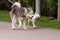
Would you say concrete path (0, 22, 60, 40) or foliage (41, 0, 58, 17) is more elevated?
foliage (41, 0, 58, 17)

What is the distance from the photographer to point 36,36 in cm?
1172

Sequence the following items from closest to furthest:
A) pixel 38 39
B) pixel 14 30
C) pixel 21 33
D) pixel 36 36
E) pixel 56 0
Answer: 1. pixel 38 39
2. pixel 36 36
3. pixel 21 33
4. pixel 14 30
5. pixel 56 0

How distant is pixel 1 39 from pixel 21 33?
1610mm

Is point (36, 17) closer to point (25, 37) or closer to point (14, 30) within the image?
point (14, 30)

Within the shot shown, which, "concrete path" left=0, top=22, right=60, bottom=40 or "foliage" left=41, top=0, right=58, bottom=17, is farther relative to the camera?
"foliage" left=41, top=0, right=58, bottom=17

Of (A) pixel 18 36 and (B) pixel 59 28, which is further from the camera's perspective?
(B) pixel 59 28

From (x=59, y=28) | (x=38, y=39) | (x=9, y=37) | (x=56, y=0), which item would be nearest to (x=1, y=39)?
(x=9, y=37)

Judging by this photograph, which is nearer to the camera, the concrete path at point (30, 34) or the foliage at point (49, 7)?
the concrete path at point (30, 34)

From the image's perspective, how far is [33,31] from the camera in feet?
43.1

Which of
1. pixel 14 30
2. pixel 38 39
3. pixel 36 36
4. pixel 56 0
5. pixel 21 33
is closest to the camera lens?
pixel 38 39

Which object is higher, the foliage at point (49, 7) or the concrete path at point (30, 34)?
the foliage at point (49, 7)

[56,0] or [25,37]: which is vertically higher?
[56,0]

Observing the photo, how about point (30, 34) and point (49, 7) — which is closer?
point (30, 34)

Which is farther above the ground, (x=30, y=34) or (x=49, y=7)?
(x=49, y=7)
